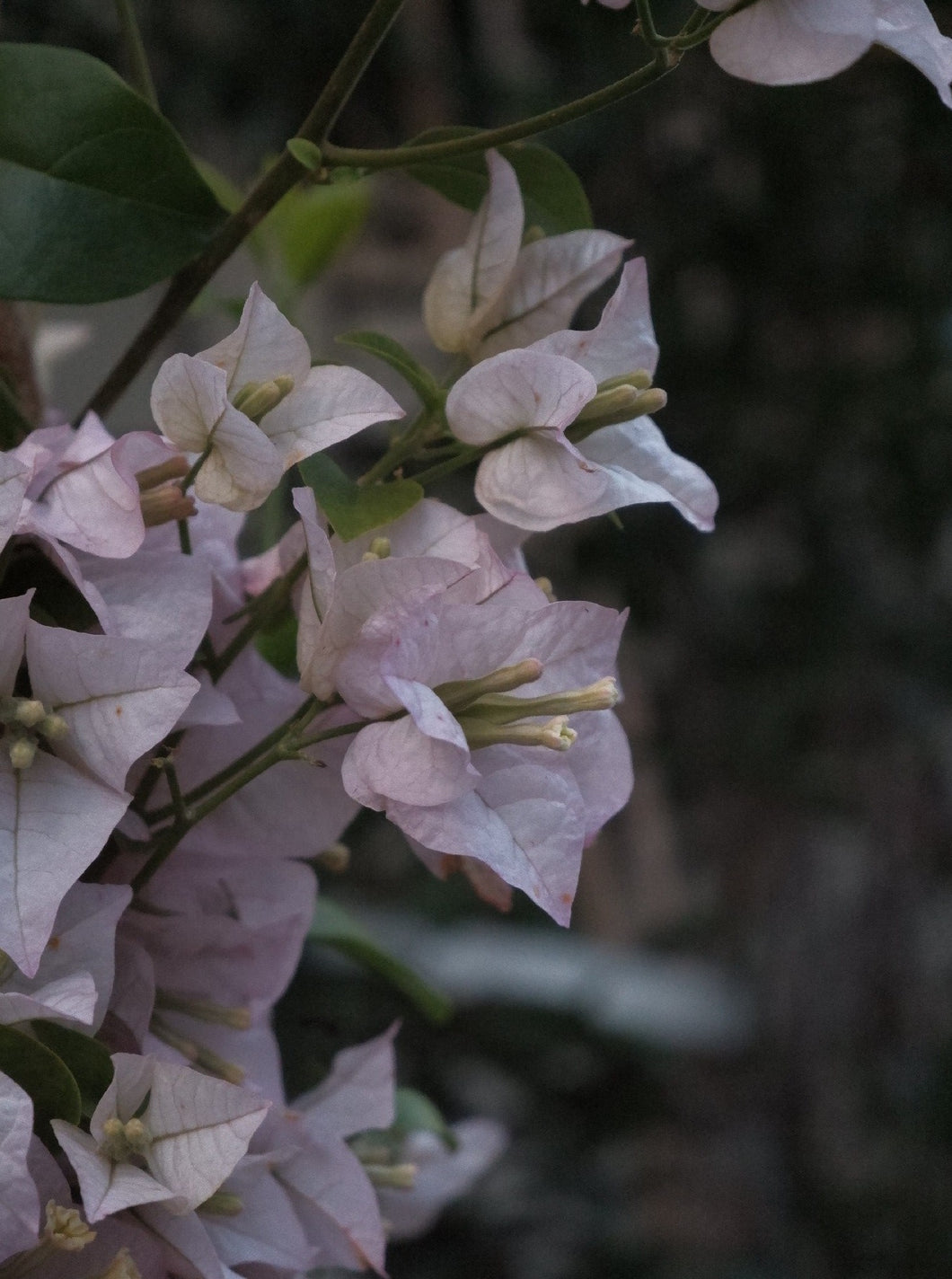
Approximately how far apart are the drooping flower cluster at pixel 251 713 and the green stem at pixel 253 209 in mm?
36

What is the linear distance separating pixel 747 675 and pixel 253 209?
4.02 ft

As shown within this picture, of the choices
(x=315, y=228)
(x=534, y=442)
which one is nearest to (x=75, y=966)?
(x=534, y=442)

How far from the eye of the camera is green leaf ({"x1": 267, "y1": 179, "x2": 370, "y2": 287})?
1.88 ft

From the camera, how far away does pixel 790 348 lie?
139 cm

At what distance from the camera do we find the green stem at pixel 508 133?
0.81 feet

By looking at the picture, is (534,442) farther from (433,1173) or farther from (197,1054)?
(433,1173)

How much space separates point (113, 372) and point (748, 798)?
4.31ft

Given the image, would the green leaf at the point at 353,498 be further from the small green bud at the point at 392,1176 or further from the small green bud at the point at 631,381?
the small green bud at the point at 392,1176

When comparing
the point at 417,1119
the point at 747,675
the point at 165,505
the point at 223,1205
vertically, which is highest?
the point at 165,505

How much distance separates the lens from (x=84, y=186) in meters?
0.29

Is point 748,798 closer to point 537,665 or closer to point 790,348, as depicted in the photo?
point 790,348

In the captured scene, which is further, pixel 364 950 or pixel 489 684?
pixel 364 950

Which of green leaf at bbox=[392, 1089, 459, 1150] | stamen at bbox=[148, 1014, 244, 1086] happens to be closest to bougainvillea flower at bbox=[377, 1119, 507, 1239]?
green leaf at bbox=[392, 1089, 459, 1150]

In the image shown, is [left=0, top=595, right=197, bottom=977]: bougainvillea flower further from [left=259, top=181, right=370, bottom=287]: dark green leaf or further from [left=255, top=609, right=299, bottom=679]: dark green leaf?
[left=259, top=181, right=370, bottom=287]: dark green leaf
